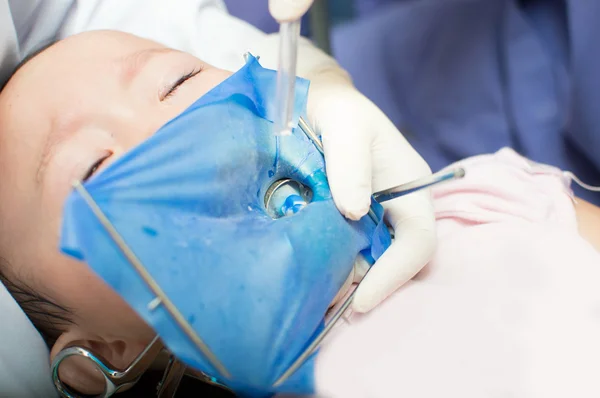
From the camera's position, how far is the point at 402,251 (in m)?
0.73

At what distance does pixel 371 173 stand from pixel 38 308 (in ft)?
1.61

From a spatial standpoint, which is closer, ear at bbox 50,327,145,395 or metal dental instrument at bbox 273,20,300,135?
metal dental instrument at bbox 273,20,300,135

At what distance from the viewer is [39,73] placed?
80 centimetres

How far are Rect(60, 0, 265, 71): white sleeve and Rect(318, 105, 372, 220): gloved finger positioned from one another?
0.37 metres

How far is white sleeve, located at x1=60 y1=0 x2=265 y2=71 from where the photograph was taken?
1096mm

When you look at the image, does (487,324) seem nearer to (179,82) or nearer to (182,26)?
(179,82)

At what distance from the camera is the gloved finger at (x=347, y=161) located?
2.25 ft

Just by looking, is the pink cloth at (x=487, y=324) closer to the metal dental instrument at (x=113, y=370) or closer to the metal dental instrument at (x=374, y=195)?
the metal dental instrument at (x=374, y=195)

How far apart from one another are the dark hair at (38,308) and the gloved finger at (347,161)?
0.38 metres

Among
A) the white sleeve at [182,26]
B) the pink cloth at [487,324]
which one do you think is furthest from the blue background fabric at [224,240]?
the white sleeve at [182,26]

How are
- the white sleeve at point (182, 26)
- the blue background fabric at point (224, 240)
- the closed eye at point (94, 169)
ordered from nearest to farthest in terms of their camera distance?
the blue background fabric at point (224, 240), the closed eye at point (94, 169), the white sleeve at point (182, 26)

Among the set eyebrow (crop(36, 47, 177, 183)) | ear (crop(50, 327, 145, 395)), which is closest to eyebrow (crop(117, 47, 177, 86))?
eyebrow (crop(36, 47, 177, 183))

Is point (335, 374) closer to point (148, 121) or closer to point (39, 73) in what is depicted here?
point (148, 121)

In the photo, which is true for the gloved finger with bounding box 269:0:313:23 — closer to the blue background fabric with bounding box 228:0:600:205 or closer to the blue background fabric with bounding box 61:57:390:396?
the blue background fabric with bounding box 61:57:390:396
